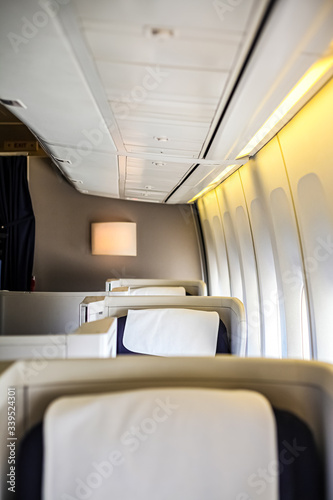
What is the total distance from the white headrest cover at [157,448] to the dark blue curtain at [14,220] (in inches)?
277

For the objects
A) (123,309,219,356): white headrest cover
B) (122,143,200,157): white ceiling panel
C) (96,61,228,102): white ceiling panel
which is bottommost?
(123,309,219,356): white headrest cover

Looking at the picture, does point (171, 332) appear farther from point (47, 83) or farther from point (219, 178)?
point (219, 178)

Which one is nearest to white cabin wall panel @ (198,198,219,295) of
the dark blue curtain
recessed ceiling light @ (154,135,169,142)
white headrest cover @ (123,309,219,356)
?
the dark blue curtain

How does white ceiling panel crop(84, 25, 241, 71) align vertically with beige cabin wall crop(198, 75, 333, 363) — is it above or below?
above

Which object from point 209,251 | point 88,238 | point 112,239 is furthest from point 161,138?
Result: point 88,238

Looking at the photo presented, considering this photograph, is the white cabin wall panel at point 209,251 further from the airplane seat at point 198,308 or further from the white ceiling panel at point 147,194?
the airplane seat at point 198,308

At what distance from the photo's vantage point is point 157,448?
2.96 ft

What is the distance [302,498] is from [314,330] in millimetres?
2597

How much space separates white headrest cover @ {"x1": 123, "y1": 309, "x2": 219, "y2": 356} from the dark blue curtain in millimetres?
5359

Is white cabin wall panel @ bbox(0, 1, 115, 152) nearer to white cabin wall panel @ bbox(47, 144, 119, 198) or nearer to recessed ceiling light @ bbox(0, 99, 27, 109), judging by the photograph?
recessed ceiling light @ bbox(0, 99, 27, 109)

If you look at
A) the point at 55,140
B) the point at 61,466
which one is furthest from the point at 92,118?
the point at 61,466

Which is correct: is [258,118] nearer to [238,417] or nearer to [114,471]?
[238,417]

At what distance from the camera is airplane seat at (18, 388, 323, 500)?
894mm

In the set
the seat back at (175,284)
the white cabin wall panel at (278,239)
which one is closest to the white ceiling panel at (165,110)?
the white cabin wall panel at (278,239)
